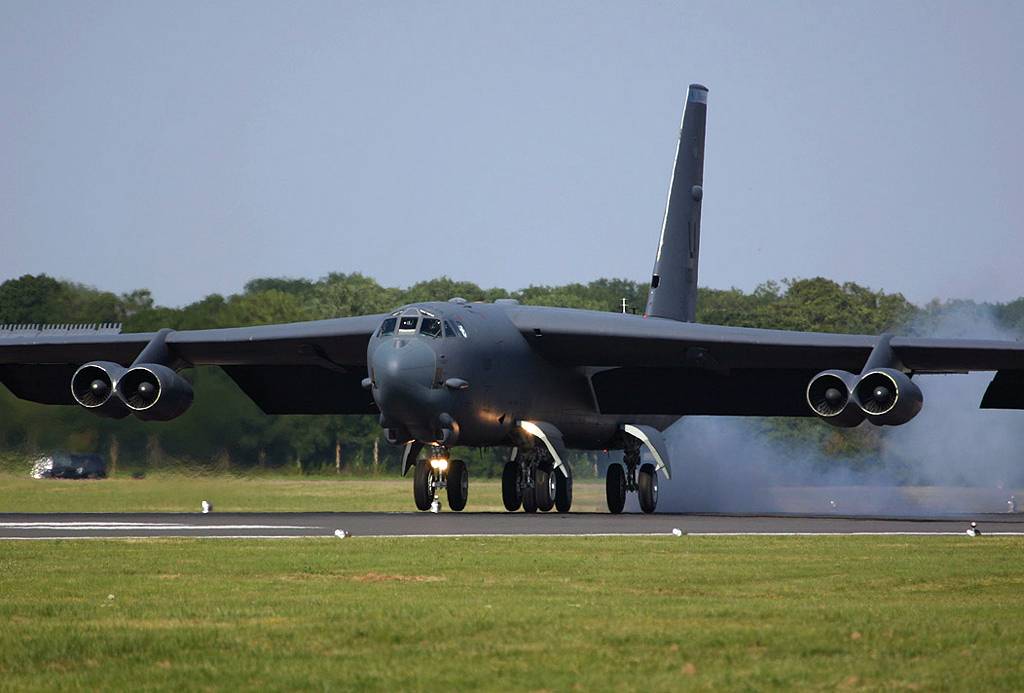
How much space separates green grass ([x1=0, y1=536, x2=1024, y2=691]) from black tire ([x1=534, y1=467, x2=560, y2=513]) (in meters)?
13.0

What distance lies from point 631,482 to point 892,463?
13710mm

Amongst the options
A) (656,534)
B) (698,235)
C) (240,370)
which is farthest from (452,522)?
(698,235)

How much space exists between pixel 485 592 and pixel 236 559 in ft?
14.5

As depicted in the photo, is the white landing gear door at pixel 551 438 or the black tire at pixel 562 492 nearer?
the white landing gear door at pixel 551 438

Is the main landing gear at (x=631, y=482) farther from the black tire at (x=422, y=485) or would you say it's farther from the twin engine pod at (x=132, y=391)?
the twin engine pod at (x=132, y=391)

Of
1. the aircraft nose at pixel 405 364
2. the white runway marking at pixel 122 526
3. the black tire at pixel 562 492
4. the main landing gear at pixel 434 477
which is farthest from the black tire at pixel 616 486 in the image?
the white runway marking at pixel 122 526

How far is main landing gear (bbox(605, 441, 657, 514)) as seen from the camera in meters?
36.1

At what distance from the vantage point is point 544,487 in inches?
1307

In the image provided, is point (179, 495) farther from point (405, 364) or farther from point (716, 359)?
point (716, 359)

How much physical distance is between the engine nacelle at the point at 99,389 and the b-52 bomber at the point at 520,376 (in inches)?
1.4

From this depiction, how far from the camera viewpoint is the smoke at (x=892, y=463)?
41375mm

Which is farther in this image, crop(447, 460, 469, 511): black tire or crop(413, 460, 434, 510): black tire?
crop(447, 460, 469, 511): black tire

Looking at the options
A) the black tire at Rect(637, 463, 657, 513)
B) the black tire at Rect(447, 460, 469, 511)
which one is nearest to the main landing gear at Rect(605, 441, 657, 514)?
the black tire at Rect(637, 463, 657, 513)

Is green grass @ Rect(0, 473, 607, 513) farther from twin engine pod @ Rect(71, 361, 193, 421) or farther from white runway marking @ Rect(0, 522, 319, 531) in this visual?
white runway marking @ Rect(0, 522, 319, 531)
